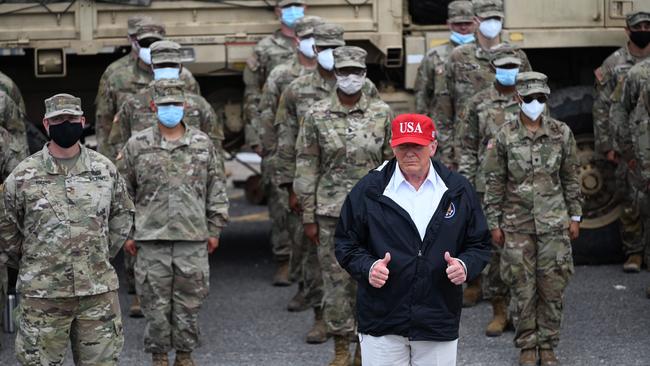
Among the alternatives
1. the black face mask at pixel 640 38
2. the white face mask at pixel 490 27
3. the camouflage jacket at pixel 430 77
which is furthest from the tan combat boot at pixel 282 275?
the black face mask at pixel 640 38

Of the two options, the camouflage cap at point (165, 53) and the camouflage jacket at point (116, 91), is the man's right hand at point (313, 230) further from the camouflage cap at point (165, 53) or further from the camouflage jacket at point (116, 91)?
the camouflage jacket at point (116, 91)

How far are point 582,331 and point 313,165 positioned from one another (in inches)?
85.6

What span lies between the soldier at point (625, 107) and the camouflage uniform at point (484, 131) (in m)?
1.16

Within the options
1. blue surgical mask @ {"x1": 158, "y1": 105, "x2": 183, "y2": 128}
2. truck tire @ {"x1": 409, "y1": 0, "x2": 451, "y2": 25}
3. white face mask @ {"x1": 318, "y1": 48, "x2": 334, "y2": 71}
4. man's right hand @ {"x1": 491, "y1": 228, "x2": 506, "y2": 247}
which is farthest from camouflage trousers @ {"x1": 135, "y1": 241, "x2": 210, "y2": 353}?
truck tire @ {"x1": 409, "y1": 0, "x2": 451, "y2": 25}

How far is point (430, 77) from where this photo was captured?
35.4 ft

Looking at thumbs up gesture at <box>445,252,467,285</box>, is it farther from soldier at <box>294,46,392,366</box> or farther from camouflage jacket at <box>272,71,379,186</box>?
camouflage jacket at <box>272,71,379,186</box>

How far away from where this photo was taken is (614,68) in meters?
10.8

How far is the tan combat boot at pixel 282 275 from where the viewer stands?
36.6ft

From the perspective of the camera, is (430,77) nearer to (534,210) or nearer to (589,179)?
(589,179)

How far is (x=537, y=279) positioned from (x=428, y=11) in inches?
137

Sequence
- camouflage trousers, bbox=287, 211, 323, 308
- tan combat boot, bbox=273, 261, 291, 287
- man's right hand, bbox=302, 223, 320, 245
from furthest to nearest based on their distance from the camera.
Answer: tan combat boot, bbox=273, 261, 291, 287
camouflage trousers, bbox=287, 211, 323, 308
man's right hand, bbox=302, 223, 320, 245

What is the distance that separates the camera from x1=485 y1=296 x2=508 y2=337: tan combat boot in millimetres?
9531

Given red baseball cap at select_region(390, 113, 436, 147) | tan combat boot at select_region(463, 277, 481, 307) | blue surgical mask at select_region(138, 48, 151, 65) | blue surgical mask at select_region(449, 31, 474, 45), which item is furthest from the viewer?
blue surgical mask at select_region(449, 31, 474, 45)

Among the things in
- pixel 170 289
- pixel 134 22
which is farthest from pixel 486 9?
pixel 170 289
